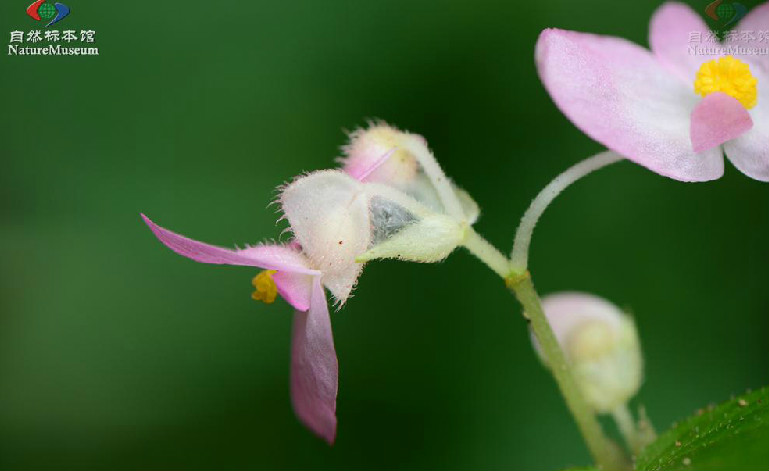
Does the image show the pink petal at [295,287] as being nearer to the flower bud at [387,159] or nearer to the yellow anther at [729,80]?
the flower bud at [387,159]

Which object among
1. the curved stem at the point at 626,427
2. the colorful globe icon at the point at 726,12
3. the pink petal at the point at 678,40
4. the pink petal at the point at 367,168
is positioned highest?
the colorful globe icon at the point at 726,12

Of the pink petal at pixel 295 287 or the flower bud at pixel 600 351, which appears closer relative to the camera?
the pink petal at pixel 295 287

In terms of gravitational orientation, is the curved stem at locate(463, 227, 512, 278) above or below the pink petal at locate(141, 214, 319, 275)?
below

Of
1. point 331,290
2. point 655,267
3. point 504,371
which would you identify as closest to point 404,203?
point 331,290

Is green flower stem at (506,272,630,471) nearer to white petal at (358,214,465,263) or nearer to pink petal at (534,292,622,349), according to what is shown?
white petal at (358,214,465,263)

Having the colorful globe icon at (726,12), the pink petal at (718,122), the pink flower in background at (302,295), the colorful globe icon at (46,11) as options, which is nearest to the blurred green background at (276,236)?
the colorful globe icon at (46,11)

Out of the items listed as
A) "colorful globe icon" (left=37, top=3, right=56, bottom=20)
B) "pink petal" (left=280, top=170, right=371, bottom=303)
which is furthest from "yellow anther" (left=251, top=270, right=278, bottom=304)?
"colorful globe icon" (left=37, top=3, right=56, bottom=20)
